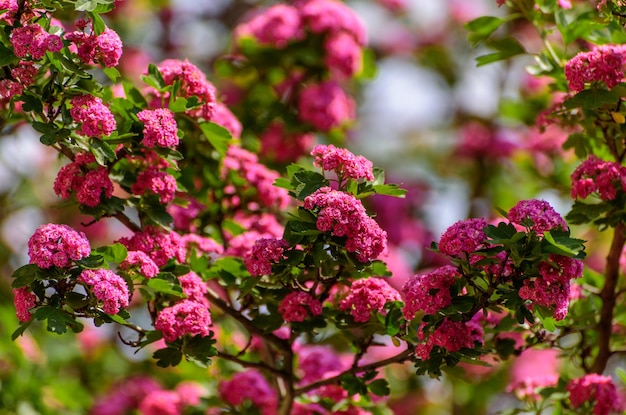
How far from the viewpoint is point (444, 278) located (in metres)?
2.79

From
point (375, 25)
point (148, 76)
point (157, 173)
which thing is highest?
point (375, 25)

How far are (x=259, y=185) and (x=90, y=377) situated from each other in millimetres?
2482

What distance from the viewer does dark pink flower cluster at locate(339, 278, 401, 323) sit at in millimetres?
3068

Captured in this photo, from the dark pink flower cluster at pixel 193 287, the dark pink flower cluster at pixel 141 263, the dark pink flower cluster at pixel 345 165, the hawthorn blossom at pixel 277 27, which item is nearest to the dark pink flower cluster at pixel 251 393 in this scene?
the dark pink flower cluster at pixel 193 287

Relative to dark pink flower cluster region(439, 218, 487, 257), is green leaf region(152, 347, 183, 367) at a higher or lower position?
lower

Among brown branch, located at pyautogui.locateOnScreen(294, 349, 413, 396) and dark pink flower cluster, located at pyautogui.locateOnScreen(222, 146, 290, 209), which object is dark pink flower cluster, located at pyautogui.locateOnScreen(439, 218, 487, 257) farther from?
dark pink flower cluster, located at pyautogui.locateOnScreen(222, 146, 290, 209)

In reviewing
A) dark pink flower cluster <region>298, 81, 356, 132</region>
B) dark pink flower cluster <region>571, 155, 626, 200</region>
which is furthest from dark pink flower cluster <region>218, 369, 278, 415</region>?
dark pink flower cluster <region>298, 81, 356, 132</region>

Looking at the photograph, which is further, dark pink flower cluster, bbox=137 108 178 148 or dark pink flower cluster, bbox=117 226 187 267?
dark pink flower cluster, bbox=117 226 187 267

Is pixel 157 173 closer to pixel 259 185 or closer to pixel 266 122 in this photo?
pixel 259 185

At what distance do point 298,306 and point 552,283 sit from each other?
82 centimetres

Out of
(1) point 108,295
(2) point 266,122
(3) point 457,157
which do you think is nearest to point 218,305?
(1) point 108,295

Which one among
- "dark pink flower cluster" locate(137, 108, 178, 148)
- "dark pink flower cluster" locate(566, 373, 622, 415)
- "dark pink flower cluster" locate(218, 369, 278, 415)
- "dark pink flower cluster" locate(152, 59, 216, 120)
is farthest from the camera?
"dark pink flower cluster" locate(218, 369, 278, 415)

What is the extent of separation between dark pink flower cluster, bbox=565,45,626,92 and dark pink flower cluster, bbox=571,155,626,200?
26 centimetres

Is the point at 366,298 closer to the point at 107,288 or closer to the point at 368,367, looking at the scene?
the point at 368,367
